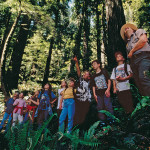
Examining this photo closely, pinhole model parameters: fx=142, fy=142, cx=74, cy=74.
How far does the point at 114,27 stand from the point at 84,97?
2.96 metres

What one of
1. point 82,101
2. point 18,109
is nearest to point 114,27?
point 82,101

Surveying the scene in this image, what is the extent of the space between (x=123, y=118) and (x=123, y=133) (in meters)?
0.29

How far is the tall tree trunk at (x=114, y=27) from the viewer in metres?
5.29

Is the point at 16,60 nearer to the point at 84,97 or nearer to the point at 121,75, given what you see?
the point at 84,97

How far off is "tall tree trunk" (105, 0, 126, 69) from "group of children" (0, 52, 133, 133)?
139 centimetres

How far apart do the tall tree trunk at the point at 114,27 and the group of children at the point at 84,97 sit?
4.56 feet

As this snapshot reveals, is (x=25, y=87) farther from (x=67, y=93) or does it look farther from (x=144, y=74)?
(x=144, y=74)

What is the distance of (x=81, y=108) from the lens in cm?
460

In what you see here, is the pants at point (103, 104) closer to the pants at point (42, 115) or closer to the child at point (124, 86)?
the child at point (124, 86)

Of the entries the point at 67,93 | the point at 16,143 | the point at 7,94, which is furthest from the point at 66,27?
the point at 16,143

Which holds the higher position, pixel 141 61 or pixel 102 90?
pixel 141 61

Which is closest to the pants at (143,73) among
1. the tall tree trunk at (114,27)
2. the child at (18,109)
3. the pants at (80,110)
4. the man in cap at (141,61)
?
the man in cap at (141,61)

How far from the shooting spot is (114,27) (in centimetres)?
549

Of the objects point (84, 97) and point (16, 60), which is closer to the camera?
point (84, 97)
